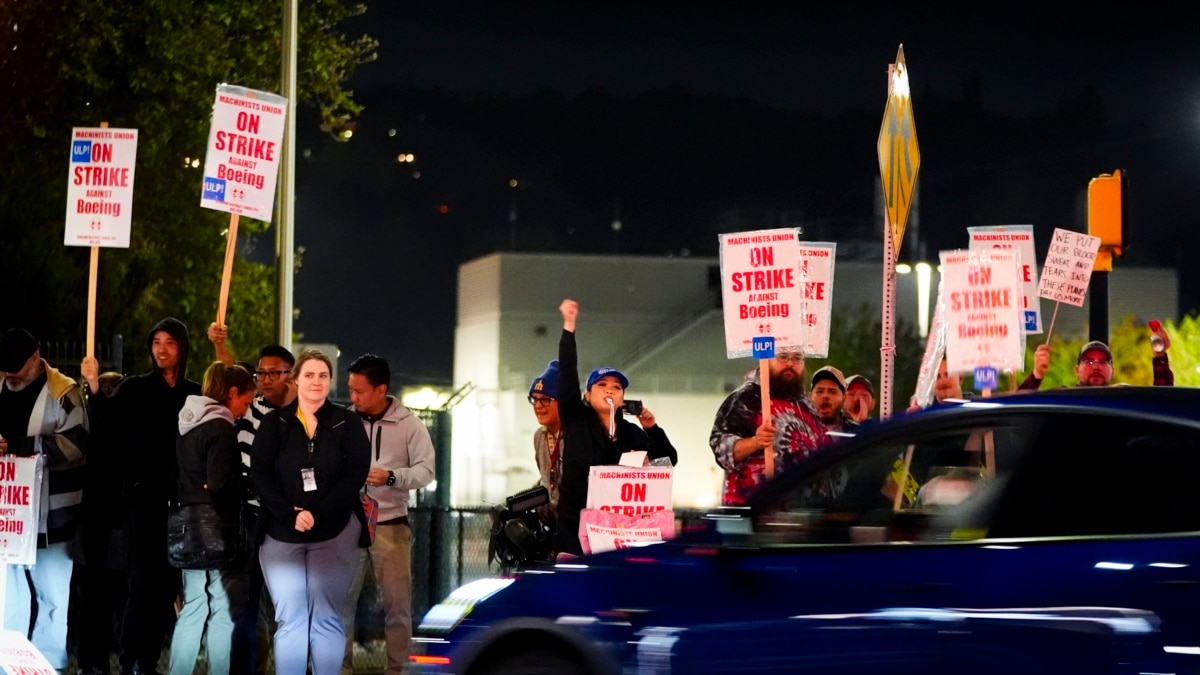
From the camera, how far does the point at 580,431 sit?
442 inches

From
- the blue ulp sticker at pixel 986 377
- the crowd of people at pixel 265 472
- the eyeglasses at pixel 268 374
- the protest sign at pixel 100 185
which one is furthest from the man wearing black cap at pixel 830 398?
the protest sign at pixel 100 185

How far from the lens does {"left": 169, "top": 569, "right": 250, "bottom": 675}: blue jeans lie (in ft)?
37.0

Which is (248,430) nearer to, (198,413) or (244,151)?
(198,413)

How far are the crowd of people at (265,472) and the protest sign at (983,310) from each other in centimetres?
64

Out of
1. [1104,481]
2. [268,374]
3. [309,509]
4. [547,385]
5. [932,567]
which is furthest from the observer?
[547,385]

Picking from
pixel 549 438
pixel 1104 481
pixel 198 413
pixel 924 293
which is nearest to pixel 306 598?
pixel 198 413

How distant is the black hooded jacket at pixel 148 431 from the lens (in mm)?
11742

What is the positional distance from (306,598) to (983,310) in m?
4.24

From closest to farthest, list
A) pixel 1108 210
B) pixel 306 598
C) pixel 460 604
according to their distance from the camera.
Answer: pixel 460 604 < pixel 306 598 < pixel 1108 210

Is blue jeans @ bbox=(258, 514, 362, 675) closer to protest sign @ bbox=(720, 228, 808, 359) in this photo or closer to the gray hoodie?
the gray hoodie

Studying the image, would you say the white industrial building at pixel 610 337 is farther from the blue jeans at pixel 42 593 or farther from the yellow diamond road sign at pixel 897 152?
the yellow diamond road sign at pixel 897 152

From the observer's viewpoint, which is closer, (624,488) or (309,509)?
(309,509)

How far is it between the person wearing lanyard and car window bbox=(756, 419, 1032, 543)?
4.27m

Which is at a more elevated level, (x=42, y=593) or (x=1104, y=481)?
(x=1104, y=481)
